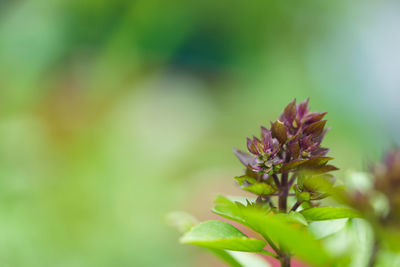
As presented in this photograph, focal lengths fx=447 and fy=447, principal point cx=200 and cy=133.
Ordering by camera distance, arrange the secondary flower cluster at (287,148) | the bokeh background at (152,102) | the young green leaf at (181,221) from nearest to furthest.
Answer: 1. the secondary flower cluster at (287,148)
2. the young green leaf at (181,221)
3. the bokeh background at (152,102)

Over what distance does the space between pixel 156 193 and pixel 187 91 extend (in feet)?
4.34

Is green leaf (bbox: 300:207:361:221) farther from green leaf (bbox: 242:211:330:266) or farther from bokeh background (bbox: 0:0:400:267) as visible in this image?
bokeh background (bbox: 0:0:400:267)

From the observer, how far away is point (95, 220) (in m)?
1.83

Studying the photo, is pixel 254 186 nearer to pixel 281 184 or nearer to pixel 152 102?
pixel 281 184

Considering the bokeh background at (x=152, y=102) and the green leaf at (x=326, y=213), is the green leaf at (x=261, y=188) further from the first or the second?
the bokeh background at (x=152, y=102)

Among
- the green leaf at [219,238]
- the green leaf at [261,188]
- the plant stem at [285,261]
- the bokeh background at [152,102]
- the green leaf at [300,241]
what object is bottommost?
the green leaf at [300,241]

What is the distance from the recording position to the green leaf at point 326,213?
354 millimetres

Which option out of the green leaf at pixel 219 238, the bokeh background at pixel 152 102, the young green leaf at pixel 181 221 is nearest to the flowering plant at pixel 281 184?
the green leaf at pixel 219 238

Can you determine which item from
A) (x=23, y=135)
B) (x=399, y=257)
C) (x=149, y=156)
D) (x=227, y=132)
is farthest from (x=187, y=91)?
(x=399, y=257)

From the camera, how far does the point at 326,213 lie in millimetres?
362

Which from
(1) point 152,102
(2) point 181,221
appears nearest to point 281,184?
(2) point 181,221

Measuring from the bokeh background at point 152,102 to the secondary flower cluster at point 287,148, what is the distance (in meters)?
1.14

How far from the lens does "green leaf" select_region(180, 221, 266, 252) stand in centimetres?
32

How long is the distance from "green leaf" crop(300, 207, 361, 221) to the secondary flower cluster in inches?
1.4
